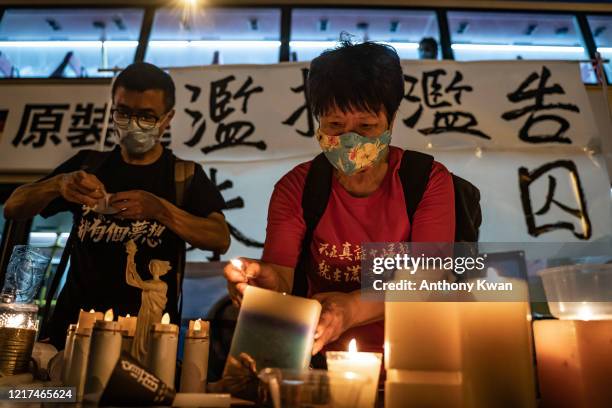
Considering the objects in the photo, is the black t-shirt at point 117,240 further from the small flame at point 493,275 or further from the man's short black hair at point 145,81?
the small flame at point 493,275

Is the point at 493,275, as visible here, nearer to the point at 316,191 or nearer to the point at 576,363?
the point at 576,363

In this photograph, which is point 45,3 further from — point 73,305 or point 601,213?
point 601,213

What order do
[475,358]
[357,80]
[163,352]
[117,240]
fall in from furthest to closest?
[117,240], [357,80], [163,352], [475,358]

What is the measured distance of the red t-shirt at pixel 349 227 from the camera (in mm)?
1329

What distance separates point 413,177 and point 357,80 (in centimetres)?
34

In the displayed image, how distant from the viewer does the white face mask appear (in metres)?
Answer: 1.82

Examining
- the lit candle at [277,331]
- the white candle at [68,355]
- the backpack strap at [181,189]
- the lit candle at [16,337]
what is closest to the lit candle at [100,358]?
the white candle at [68,355]

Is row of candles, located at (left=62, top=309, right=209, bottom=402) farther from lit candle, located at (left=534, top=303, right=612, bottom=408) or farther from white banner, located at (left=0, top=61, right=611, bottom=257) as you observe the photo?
white banner, located at (left=0, top=61, right=611, bottom=257)

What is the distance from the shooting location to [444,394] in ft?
2.28

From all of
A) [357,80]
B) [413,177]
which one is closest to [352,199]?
[413,177]

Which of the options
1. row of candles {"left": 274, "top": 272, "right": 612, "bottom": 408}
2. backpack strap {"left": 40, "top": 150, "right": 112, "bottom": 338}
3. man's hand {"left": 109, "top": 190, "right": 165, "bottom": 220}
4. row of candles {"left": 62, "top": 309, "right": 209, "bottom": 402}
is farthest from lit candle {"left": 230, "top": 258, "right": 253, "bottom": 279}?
backpack strap {"left": 40, "top": 150, "right": 112, "bottom": 338}

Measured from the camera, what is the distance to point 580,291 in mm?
864

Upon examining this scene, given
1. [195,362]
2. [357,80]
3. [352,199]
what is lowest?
[195,362]

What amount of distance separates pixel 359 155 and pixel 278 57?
2182mm
